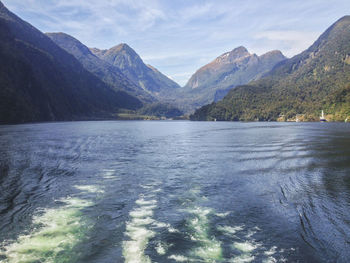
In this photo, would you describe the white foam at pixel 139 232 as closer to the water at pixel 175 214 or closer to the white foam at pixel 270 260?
the water at pixel 175 214

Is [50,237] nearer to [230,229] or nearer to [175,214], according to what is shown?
[175,214]

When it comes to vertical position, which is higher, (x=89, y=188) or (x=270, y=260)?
(x=270, y=260)

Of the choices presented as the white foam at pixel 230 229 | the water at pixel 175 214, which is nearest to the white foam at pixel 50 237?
the water at pixel 175 214

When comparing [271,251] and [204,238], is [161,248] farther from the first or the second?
[271,251]

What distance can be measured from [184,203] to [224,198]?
10.6ft

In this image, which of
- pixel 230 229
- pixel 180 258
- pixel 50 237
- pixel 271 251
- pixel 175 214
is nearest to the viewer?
pixel 180 258

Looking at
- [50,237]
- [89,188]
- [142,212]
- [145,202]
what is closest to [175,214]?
[142,212]

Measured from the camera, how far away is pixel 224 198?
60.5 feet

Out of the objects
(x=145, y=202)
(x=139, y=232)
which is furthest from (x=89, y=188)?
(x=139, y=232)

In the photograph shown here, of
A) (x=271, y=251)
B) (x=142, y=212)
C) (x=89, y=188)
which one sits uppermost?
(x=271, y=251)

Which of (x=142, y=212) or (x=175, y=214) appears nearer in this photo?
(x=175, y=214)

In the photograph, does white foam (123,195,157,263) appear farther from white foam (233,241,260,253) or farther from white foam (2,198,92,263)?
white foam (233,241,260,253)

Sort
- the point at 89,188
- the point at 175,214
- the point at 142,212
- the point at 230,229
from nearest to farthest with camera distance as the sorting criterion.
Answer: the point at 230,229 → the point at 175,214 → the point at 142,212 → the point at 89,188

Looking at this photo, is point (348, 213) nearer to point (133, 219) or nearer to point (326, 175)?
point (326, 175)
